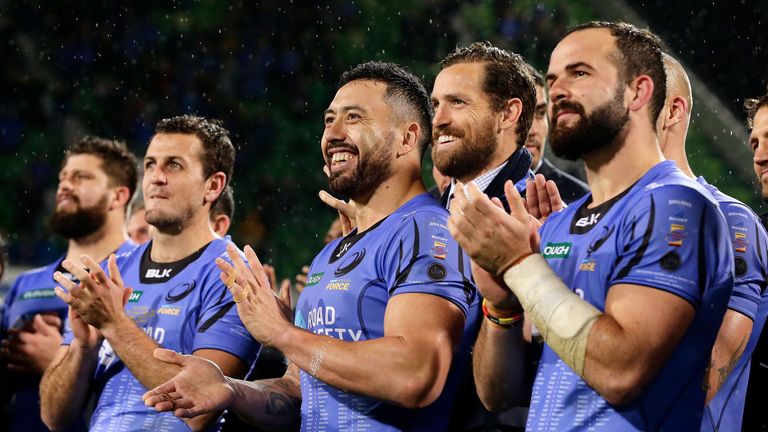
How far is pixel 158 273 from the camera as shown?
13.3ft

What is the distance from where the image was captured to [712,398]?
2.78m

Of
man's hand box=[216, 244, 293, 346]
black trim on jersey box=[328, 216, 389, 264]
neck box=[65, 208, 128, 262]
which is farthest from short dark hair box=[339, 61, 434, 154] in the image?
neck box=[65, 208, 128, 262]

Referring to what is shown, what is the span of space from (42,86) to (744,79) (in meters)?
6.67

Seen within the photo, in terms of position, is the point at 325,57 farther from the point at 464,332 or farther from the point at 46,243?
the point at 464,332

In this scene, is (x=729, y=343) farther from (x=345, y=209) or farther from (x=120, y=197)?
(x=120, y=197)

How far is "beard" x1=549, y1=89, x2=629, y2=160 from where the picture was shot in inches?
99.4

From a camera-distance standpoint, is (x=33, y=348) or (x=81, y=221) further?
(x=81, y=221)

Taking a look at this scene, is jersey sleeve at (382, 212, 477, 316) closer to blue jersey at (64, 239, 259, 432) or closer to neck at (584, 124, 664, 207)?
neck at (584, 124, 664, 207)

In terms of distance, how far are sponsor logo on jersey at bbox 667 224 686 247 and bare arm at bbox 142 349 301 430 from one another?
4.87 ft

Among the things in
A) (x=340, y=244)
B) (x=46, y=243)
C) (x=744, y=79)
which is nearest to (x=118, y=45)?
(x=46, y=243)

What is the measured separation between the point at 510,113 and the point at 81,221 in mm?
2544

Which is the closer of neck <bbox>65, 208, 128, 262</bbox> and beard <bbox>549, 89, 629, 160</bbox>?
beard <bbox>549, 89, 629, 160</bbox>

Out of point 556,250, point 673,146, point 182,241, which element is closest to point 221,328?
point 182,241

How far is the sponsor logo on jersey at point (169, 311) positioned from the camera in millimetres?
3846
